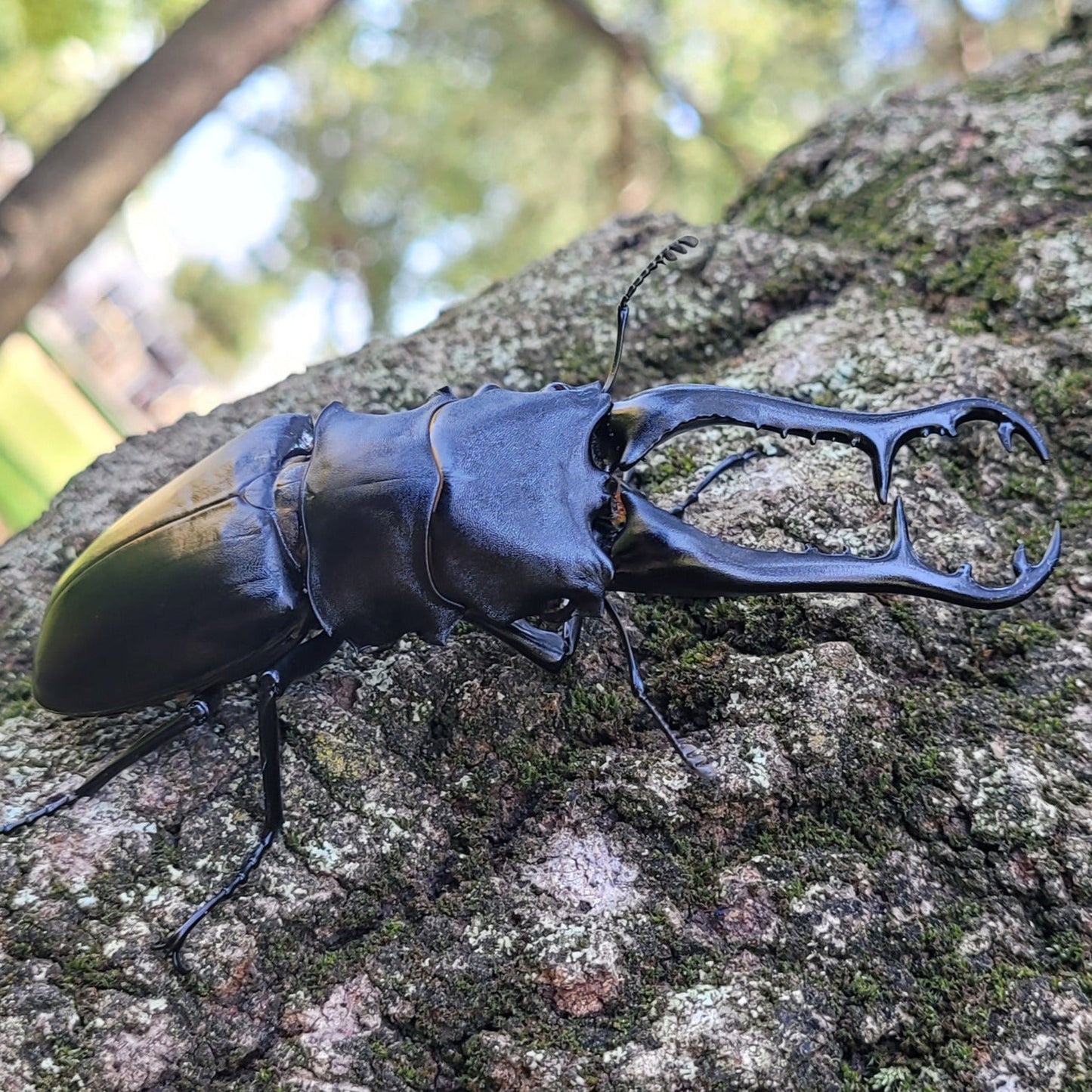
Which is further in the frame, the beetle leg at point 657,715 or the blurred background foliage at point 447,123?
the blurred background foliage at point 447,123

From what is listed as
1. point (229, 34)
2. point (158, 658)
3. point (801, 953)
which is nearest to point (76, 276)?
point (229, 34)

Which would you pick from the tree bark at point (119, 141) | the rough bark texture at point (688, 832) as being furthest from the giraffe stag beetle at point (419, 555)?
the tree bark at point (119, 141)

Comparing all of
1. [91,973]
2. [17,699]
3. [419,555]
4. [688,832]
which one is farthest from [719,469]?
[17,699]

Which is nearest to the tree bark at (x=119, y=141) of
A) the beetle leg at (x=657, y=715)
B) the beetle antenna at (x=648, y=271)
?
the beetle antenna at (x=648, y=271)

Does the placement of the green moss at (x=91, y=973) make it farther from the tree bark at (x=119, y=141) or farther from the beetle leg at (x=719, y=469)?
the tree bark at (x=119, y=141)

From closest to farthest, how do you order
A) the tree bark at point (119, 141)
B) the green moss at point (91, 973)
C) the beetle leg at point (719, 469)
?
the green moss at point (91, 973)
the beetle leg at point (719, 469)
the tree bark at point (119, 141)

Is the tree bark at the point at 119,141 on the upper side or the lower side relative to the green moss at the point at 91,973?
upper

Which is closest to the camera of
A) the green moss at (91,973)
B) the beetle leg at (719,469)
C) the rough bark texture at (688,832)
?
the rough bark texture at (688,832)
